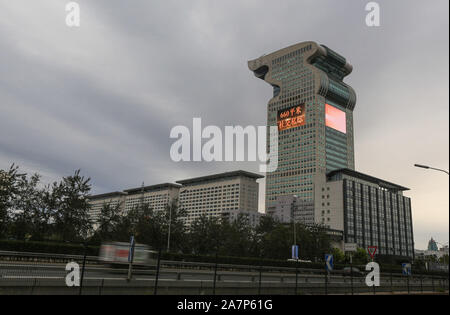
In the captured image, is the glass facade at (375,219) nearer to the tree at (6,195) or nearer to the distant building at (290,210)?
the distant building at (290,210)

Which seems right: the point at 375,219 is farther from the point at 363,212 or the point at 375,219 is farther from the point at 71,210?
the point at 71,210

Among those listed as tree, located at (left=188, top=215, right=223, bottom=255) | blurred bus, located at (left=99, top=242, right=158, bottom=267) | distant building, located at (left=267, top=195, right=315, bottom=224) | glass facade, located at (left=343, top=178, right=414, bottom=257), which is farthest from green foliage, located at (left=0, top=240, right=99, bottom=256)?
distant building, located at (left=267, top=195, right=315, bottom=224)

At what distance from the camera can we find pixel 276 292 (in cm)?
Result: 2100

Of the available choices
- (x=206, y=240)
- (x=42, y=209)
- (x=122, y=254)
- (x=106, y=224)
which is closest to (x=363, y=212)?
(x=206, y=240)

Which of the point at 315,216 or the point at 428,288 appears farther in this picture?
the point at 315,216

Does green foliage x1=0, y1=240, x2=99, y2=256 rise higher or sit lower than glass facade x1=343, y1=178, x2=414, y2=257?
lower

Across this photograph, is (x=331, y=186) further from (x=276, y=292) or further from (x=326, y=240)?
(x=276, y=292)

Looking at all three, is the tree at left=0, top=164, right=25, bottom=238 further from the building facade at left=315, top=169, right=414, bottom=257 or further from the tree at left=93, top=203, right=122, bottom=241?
the building facade at left=315, top=169, right=414, bottom=257

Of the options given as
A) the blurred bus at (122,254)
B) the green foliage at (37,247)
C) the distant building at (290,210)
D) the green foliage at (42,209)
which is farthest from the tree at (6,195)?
the distant building at (290,210)

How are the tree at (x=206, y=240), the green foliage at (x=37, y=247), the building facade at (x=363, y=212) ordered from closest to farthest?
1. the green foliage at (x=37, y=247)
2. the tree at (x=206, y=240)
3. the building facade at (x=363, y=212)

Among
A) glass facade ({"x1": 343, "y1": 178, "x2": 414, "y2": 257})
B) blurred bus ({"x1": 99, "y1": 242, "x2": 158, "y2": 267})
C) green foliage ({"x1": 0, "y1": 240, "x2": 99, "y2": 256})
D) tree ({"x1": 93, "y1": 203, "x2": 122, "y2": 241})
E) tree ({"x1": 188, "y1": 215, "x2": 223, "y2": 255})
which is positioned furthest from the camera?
glass facade ({"x1": 343, "y1": 178, "x2": 414, "y2": 257})

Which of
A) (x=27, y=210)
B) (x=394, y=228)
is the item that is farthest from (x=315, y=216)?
(x=27, y=210)

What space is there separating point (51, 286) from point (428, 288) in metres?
34.8

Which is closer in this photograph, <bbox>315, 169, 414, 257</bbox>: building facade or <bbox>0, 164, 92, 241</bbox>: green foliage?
<bbox>0, 164, 92, 241</bbox>: green foliage
